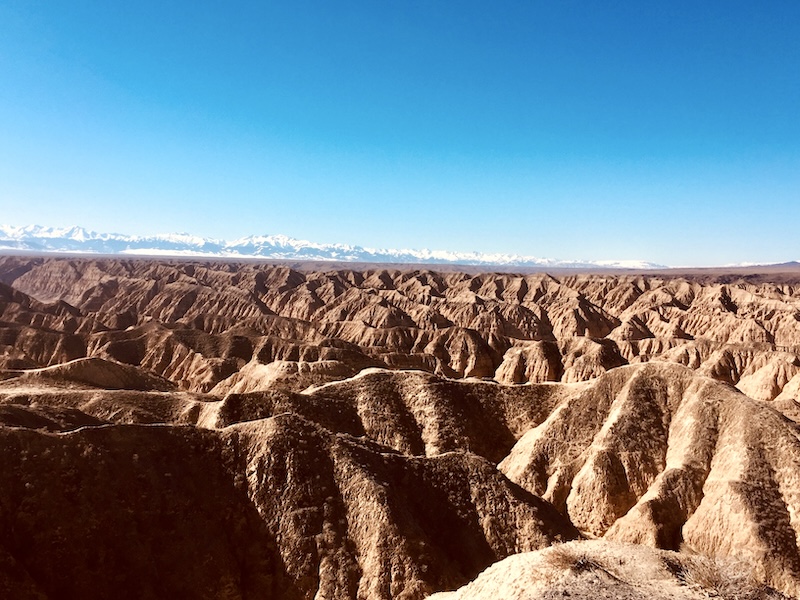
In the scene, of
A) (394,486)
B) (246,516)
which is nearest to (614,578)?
(394,486)

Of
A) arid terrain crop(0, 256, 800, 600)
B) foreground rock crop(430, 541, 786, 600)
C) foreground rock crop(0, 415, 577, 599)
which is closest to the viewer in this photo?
foreground rock crop(430, 541, 786, 600)

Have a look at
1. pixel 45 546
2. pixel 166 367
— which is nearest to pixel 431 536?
pixel 45 546

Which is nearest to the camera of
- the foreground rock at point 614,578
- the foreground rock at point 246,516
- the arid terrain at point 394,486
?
the foreground rock at point 614,578

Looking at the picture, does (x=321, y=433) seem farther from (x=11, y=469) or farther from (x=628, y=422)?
(x=628, y=422)

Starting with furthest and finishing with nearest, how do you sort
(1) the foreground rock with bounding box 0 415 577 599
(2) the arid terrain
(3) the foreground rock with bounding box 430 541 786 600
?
(1) the foreground rock with bounding box 0 415 577 599 < (2) the arid terrain < (3) the foreground rock with bounding box 430 541 786 600

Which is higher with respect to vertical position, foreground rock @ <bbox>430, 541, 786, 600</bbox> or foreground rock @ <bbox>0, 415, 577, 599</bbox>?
foreground rock @ <bbox>430, 541, 786, 600</bbox>

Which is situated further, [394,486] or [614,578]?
[394,486]

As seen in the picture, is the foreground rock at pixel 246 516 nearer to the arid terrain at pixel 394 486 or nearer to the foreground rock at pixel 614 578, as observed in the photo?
the arid terrain at pixel 394 486

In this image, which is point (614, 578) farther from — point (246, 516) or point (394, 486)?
point (246, 516)

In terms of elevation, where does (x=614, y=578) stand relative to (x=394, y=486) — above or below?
above

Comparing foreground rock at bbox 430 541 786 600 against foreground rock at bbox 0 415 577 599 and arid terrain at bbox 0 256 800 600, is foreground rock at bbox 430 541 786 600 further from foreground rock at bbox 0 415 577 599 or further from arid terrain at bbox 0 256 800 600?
foreground rock at bbox 0 415 577 599

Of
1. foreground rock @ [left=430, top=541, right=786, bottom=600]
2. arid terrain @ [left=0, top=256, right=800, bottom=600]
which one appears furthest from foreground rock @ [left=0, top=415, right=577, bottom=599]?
foreground rock @ [left=430, top=541, right=786, bottom=600]

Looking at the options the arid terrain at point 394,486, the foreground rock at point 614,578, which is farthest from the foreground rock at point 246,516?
the foreground rock at point 614,578
